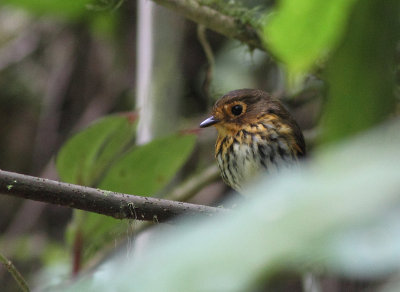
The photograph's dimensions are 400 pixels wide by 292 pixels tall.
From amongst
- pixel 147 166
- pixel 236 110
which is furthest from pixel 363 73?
pixel 236 110

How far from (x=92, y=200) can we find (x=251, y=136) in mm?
1453

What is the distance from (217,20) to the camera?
7.99 feet

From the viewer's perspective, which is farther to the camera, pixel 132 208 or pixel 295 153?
pixel 295 153

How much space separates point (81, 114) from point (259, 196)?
3729 millimetres

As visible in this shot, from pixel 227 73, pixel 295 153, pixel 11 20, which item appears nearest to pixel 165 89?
pixel 295 153

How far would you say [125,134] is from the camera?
7.47 ft

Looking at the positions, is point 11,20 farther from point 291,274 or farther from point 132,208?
point 291,274

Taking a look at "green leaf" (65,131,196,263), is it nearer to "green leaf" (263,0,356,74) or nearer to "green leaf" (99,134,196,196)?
"green leaf" (99,134,196,196)

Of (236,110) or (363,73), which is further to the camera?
(236,110)

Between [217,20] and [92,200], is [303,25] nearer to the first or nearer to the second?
[92,200]

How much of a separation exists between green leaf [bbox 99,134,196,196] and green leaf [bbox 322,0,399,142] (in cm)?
132

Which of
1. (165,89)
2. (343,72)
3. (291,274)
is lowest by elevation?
(291,274)

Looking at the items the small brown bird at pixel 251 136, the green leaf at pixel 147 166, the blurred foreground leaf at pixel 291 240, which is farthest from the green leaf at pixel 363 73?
the small brown bird at pixel 251 136

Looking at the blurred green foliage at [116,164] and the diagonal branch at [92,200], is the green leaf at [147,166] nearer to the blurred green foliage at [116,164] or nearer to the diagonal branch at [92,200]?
the blurred green foliage at [116,164]
